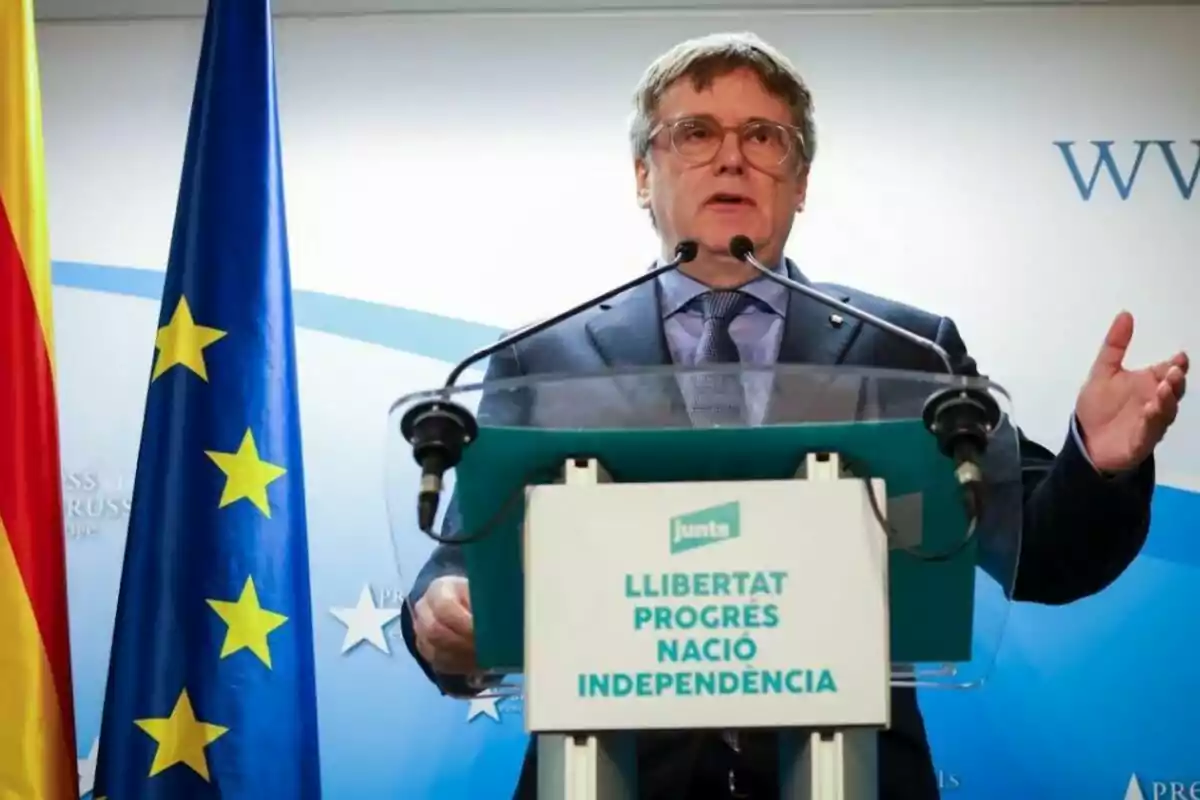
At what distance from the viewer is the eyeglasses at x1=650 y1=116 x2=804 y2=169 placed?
83.0 inches

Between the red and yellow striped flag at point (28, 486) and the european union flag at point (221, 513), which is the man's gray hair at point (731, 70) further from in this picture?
the red and yellow striped flag at point (28, 486)

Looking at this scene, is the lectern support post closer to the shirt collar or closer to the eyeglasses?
the shirt collar

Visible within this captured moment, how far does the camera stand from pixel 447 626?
4.38 ft

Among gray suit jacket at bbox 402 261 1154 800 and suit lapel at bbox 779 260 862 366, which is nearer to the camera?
gray suit jacket at bbox 402 261 1154 800

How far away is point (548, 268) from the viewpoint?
2.77 m

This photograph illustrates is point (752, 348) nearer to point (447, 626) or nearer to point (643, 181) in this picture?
point (643, 181)

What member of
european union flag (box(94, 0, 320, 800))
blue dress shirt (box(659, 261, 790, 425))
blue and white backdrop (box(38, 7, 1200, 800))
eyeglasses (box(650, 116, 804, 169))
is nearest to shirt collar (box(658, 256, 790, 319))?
blue dress shirt (box(659, 261, 790, 425))

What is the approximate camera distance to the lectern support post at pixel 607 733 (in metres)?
1.14

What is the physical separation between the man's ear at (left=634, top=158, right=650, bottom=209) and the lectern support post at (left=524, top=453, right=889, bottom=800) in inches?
42.5

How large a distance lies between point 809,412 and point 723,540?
16cm

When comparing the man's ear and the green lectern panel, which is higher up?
the man's ear

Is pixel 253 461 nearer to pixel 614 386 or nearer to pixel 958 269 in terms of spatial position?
pixel 614 386

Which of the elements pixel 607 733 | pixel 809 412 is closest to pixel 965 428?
pixel 809 412

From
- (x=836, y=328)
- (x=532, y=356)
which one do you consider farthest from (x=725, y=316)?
(x=532, y=356)
